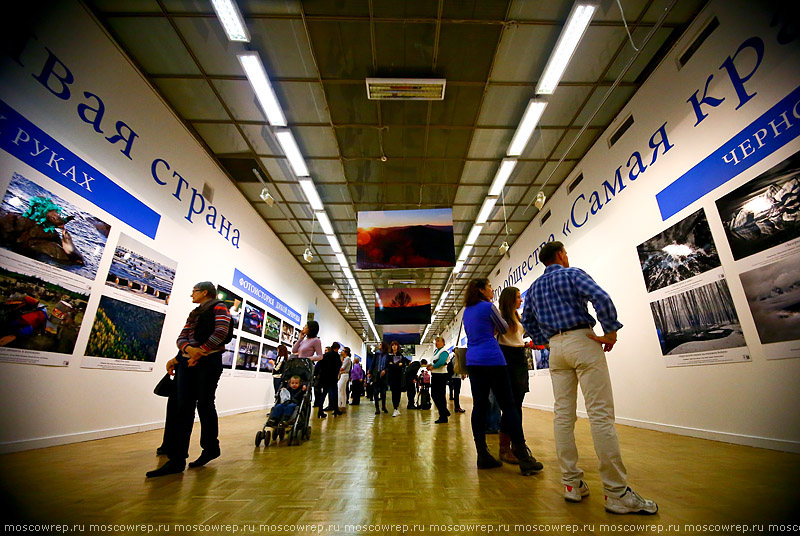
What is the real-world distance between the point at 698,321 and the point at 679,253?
84 centimetres

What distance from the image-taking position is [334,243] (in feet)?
32.4

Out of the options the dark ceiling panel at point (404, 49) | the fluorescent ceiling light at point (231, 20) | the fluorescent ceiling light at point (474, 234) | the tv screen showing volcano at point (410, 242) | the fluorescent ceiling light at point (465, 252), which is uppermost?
the dark ceiling panel at point (404, 49)

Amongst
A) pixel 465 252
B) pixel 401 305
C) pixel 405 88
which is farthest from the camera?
pixel 401 305

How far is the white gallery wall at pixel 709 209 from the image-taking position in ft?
9.36

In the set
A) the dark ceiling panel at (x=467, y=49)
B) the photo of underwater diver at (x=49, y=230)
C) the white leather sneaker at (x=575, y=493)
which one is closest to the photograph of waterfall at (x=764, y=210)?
the white leather sneaker at (x=575, y=493)

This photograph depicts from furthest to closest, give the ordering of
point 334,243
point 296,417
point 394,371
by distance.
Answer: point 334,243, point 394,371, point 296,417

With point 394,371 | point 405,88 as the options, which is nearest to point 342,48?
point 405,88

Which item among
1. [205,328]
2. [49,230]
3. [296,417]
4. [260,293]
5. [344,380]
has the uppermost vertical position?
[260,293]

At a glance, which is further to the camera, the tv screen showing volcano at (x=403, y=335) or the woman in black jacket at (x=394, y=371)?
the tv screen showing volcano at (x=403, y=335)

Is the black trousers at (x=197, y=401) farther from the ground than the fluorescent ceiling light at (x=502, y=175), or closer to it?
closer to it

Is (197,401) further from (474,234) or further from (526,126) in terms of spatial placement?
(474,234)

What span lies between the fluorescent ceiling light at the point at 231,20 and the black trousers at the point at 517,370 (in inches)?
189

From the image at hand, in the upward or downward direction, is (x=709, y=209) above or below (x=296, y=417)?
above

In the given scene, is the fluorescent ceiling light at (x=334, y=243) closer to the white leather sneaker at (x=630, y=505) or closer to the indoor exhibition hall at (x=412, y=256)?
the indoor exhibition hall at (x=412, y=256)
